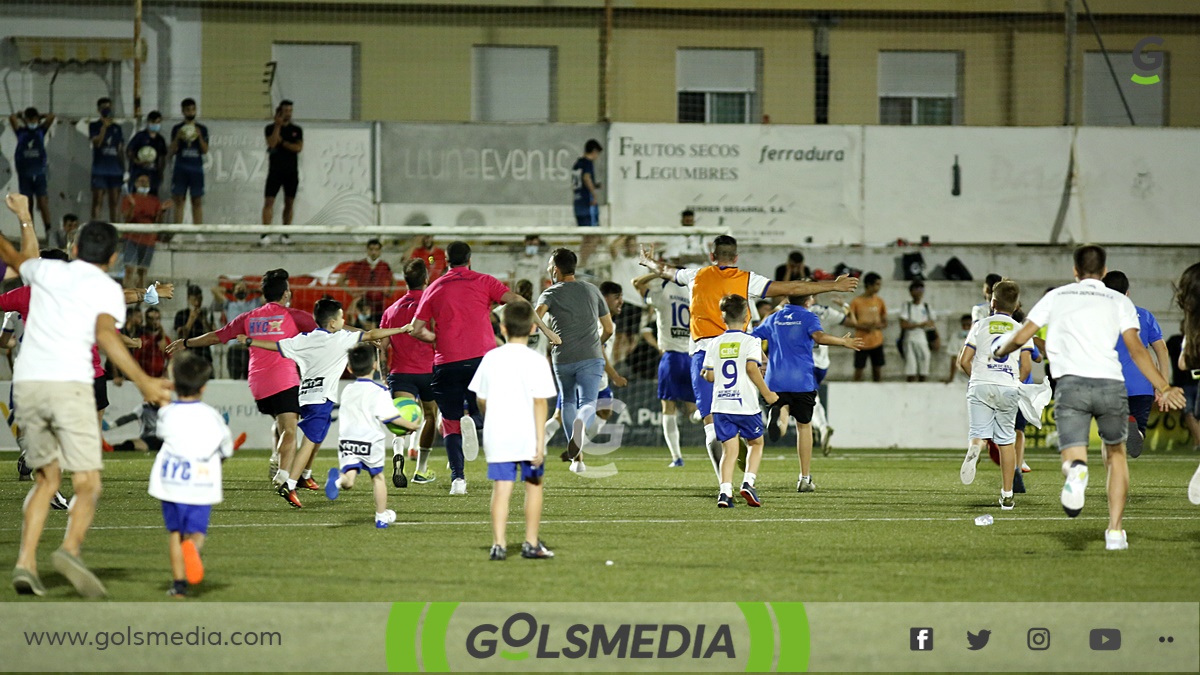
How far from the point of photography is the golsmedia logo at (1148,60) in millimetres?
29906

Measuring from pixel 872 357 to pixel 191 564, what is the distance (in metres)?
17.1

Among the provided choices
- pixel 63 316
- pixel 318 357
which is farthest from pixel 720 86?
pixel 63 316

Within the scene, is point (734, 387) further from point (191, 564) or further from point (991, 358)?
point (191, 564)

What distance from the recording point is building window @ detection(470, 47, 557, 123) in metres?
28.7

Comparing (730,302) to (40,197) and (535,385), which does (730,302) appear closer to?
(535,385)

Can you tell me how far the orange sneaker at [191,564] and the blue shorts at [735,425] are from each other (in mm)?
5293

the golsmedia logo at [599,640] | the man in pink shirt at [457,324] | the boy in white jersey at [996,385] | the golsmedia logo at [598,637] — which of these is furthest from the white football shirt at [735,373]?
the golsmedia logo at [599,640]

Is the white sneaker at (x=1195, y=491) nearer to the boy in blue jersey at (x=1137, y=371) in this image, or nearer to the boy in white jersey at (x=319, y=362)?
the boy in blue jersey at (x=1137, y=371)

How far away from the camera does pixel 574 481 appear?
47.2ft

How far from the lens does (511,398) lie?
27.0 feet

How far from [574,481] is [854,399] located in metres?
8.76

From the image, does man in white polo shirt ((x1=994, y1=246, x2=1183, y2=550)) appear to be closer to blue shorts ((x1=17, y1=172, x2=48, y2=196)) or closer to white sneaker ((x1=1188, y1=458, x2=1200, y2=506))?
white sneaker ((x1=1188, y1=458, x2=1200, y2=506))

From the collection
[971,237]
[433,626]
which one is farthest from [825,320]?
[433,626]

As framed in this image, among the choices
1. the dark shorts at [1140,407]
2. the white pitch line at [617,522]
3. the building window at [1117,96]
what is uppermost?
the building window at [1117,96]
